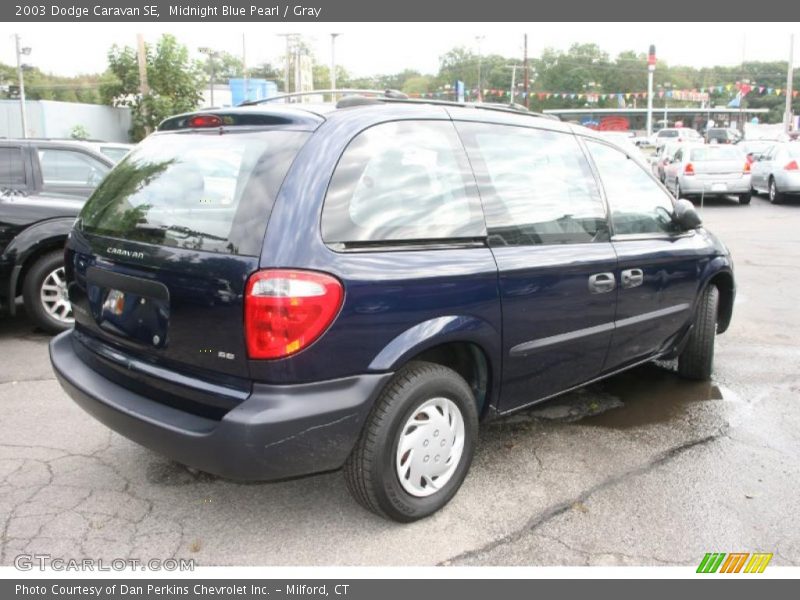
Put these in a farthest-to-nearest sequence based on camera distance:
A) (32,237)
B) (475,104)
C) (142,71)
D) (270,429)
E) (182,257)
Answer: (142,71) < (32,237) < (475,104) < (182,257) < (270,429)

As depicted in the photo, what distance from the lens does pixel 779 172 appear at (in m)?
17.8

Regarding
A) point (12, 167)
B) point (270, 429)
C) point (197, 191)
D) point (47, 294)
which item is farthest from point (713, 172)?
point (270, 429)

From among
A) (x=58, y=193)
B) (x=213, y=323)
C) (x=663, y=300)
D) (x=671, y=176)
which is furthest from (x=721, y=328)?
(x=671, y=176)

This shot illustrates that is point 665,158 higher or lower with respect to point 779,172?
higher

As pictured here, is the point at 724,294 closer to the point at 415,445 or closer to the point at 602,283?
the point at 602,283

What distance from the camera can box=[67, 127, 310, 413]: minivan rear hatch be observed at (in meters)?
2.56

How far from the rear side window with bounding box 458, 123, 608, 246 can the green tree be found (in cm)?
2455

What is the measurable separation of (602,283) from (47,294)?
455 centimetres

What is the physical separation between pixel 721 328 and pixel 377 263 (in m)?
3.57

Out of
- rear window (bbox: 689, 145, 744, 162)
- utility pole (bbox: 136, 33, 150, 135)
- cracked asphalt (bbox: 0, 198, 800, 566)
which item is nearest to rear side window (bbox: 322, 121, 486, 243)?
cracked asphalt (bbox: 0, 198, 800, 566)

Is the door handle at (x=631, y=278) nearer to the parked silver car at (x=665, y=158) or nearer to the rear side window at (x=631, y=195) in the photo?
the rear side window at (x=631, y=195)

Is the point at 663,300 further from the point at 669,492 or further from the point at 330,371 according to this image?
the point at 330,371

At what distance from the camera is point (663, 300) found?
13.6 ft

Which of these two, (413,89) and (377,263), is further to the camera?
(413,89)
